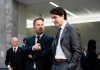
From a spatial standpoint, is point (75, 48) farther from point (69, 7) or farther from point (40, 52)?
point (69, 7)

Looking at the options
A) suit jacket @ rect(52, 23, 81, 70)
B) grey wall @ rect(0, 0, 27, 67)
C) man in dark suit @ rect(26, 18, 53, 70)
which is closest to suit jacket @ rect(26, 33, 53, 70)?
man in dark suit @ rect(26, 18, 53, 70)

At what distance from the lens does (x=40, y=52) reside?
4.08 m

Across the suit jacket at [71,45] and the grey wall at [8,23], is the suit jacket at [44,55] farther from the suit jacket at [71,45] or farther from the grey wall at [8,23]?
the grey wall at [8,23]

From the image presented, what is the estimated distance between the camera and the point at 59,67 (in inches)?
133

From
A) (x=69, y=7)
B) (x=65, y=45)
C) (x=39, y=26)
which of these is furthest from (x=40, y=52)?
(x=69, y=7)

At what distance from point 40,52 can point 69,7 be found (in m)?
8.37

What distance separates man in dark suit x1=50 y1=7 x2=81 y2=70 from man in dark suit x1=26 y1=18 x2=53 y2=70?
54cm

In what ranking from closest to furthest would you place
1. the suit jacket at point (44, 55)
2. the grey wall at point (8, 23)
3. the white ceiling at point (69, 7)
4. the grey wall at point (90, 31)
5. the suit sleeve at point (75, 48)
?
the suit sleeve at point (75, 48)
the suit jacket at point (44, 55)
the grey wall at point (8, 23)
the white ceiling at point (69, 7)
the grey wall at point (90, 31)

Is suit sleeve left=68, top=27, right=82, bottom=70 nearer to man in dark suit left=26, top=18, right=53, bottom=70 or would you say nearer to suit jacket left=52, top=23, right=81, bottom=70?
suit jacket left=52, top=23, right=81, bottom=70

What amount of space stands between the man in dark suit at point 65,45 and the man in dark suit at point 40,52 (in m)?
0.54

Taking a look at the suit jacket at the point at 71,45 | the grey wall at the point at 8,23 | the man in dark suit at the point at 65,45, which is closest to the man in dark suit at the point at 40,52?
the man in dark suit at the point at 65,45

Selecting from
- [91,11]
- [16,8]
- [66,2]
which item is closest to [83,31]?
[91,11]

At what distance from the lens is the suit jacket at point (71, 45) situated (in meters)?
3.25

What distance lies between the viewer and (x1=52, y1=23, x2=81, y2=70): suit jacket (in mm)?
3250
